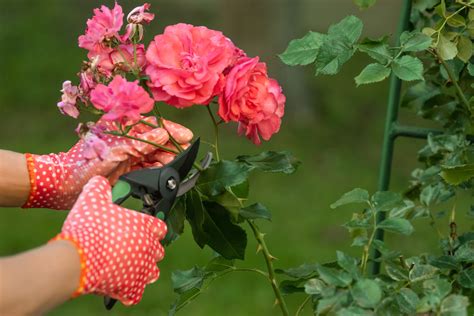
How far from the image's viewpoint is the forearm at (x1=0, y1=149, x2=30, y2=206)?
2.01 meters

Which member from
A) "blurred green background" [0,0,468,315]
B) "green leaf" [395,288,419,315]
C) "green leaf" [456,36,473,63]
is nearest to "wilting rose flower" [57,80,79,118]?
"green leaf" [395,288,419,315]

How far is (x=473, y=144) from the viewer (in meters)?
2.26

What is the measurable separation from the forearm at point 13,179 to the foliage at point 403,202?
23.3 inches

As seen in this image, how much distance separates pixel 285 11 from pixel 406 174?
1.95 m

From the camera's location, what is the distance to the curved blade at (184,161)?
71.5 inches

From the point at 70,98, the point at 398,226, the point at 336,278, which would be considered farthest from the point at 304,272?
the point at 70,98

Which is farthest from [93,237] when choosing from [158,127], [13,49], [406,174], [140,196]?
[13,49]

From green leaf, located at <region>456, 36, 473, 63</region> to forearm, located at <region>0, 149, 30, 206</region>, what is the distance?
971mm

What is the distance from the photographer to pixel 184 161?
5.99 ft

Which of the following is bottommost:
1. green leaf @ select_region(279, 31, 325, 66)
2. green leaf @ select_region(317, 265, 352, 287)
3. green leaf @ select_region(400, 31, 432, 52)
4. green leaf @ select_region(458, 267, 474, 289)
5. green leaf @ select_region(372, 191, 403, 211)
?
green leaf @ select_region(458, 267, 474, 289)

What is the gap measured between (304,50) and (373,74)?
0.19 metres

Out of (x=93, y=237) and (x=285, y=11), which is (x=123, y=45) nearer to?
(x=93, y=237)

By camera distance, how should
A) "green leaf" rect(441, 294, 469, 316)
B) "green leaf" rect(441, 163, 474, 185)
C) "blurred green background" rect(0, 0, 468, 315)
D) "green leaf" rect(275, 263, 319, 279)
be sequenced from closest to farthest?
"green leaf" rect(441, 294, 469, 316) < "green leaf" rect(441, 163, 474, 185) < "green leaf" rect(275, 263, 319, 279) < "blurred green background" rect(0, 0, 468, 315)

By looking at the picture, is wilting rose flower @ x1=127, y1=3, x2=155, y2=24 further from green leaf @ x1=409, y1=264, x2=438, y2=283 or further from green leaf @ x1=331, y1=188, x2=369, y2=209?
green leaf @ x1=409, y1=264, x2=438, y2=283
